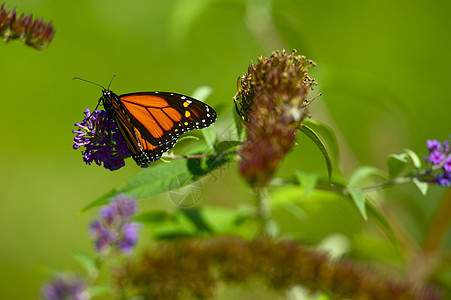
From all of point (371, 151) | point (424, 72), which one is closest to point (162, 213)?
point (371, 151)

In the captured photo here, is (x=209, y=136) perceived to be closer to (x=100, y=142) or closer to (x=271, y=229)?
(x=100, y=142)

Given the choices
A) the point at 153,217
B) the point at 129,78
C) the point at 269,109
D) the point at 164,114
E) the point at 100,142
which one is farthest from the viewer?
the point at 129,78

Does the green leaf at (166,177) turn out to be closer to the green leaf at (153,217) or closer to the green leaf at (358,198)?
the green leaf at (358,198)

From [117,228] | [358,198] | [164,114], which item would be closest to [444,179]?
[358,198]

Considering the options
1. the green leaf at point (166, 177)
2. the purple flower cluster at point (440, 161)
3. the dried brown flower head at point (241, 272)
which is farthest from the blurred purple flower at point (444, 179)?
the green leaf at point (166, 177)

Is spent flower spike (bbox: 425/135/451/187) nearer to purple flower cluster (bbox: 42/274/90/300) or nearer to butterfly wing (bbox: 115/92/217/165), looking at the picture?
butterfly wing (bbox: 115/92/217/165)

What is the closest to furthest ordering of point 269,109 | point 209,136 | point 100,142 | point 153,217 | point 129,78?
point 269,109 → point 100,142 → point 209,136 → point 153,217 → point 129,78

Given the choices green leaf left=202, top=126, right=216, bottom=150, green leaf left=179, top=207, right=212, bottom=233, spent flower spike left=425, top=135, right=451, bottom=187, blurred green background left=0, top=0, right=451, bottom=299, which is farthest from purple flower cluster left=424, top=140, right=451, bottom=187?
blurred green background left=0, top=0, right=451, bottom=299
